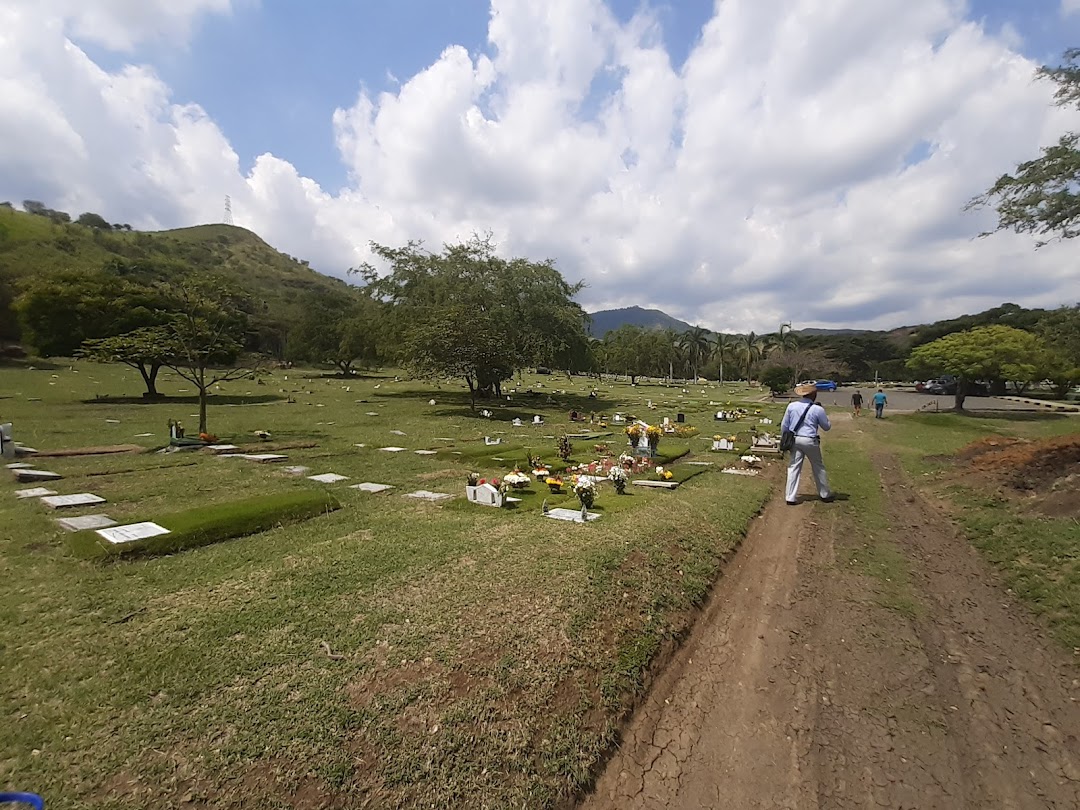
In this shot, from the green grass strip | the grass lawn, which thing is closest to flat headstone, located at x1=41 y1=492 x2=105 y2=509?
the green grass strip

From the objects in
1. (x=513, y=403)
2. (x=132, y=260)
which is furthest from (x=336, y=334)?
(x=132, y=260)

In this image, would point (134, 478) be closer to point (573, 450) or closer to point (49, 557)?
point (49, 557)

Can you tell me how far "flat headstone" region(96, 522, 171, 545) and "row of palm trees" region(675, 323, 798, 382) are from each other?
2997 inches

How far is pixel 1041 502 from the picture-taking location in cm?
884

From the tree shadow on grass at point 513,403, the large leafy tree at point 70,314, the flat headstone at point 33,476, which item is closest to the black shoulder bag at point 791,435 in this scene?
the tree shadow on grass at point 513,403

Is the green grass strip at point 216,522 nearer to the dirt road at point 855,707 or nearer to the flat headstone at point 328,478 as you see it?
the flat headstone at point 328,478

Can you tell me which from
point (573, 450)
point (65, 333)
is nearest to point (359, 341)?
point (65, 333)

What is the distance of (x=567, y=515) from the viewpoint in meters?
8.53

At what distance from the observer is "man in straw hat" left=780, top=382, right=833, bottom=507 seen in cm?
1027

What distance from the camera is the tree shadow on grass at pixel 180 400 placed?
24062 mm

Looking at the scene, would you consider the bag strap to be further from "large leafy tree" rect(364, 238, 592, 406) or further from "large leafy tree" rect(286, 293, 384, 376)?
"large leafy tree" rect(286, 293, 384, 376)

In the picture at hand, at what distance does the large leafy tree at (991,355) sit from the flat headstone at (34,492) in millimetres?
36679

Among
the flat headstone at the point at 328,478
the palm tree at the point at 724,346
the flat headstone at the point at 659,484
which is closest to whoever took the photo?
the flat headstone at the point at 328,478

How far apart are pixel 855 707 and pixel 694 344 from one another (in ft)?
270
